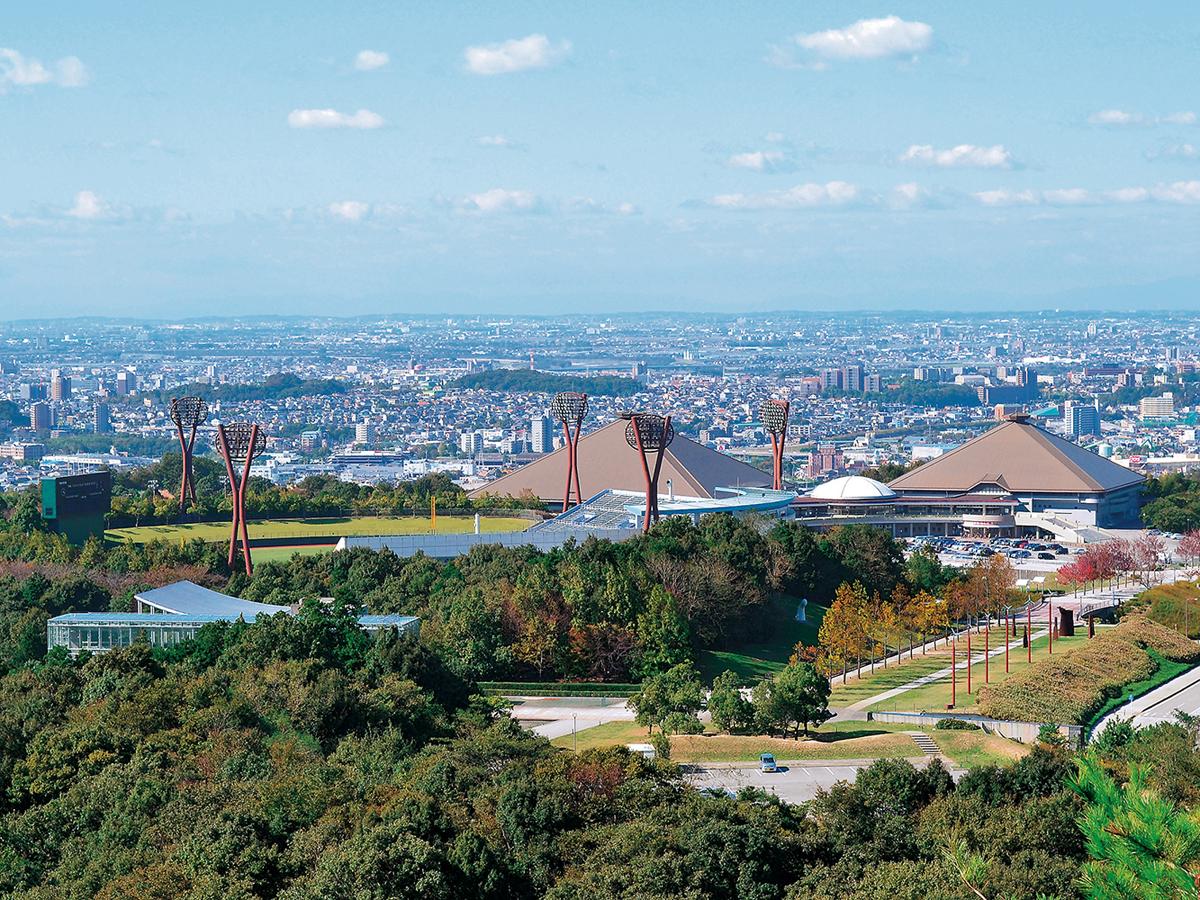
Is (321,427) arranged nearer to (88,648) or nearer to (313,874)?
(88,648)

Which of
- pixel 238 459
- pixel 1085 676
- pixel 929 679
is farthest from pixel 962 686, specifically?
pixel 238 459

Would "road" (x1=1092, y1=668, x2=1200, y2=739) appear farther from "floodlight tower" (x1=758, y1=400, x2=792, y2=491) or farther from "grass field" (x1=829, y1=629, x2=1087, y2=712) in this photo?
"floodlight tower" (x1=758, y1=400, x2=792, y2=491)

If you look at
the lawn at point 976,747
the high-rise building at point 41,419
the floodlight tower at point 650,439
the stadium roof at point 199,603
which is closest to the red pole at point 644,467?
the floodlight tower at point 650,439

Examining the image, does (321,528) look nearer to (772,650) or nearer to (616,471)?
(616,471)

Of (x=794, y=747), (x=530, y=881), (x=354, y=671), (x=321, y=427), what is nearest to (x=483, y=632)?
(x=354, y=671)

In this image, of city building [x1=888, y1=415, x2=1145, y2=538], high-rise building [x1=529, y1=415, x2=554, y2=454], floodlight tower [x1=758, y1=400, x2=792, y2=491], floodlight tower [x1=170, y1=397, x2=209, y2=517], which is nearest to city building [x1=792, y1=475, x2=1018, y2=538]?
city building [x1=888, y1=415, x2=1145, y2=538]

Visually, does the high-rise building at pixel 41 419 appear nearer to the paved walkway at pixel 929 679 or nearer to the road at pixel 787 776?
the paved walkway at pixel 929 679
